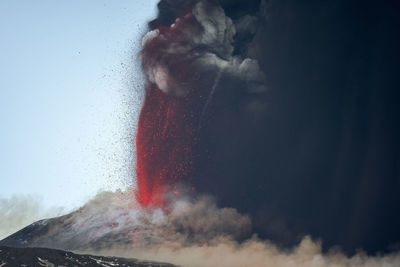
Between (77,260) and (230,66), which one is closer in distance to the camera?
(77,260)

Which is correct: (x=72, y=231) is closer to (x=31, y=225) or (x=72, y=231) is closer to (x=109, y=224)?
(x=109, y=224)

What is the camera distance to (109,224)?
76.6 metres

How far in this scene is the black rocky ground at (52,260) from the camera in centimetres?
5550

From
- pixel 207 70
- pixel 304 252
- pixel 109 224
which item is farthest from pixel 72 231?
pixel 304 252

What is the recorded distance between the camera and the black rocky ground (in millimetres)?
55500

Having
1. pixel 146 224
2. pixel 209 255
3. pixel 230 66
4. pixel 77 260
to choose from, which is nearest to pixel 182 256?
pixel 209 255

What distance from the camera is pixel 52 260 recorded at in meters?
56.7

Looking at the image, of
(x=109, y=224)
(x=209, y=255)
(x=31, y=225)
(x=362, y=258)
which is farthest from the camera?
(x=31, y=225)

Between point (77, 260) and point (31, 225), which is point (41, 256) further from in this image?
point (31, 225)

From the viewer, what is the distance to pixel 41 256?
191 ft

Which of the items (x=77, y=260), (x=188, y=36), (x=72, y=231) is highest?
(x=188, y=36)

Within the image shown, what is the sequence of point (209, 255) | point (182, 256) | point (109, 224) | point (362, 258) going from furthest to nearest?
point (109, 224), point (182, 256), point (209, 255), point (362, 258)

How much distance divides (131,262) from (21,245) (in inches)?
1682

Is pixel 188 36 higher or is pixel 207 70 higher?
pixel 188 36
